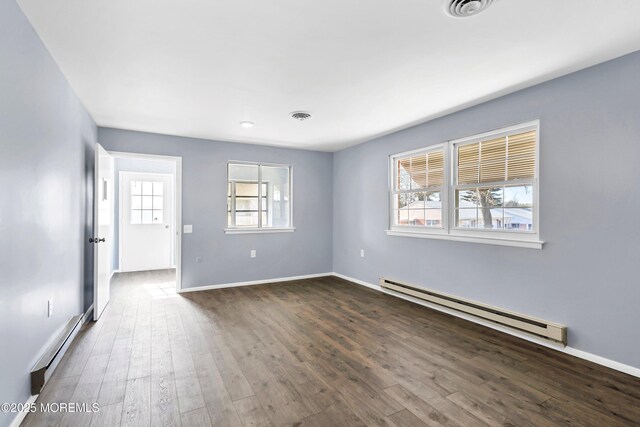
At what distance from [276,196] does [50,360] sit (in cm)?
394

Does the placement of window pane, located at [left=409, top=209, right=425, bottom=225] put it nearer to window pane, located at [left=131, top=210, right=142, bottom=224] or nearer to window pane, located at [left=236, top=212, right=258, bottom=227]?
window pane, located at [left=236, top=212, right=258, bottom=227]

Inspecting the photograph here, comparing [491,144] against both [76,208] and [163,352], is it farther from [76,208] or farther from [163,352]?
[76,208]

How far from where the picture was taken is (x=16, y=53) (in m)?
1.79

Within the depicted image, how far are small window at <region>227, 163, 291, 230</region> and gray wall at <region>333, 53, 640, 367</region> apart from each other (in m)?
3.04

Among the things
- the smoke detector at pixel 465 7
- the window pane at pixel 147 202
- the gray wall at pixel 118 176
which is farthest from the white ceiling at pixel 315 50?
the window pane at pixel 147 202

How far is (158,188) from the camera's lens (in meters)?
6.70

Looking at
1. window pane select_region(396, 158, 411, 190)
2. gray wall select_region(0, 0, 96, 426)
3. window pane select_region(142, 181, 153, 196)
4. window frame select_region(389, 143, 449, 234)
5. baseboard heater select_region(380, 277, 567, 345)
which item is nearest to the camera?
gray wall select_region(0, 0, 96, 426)

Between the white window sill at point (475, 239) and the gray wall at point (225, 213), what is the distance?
5.73ft

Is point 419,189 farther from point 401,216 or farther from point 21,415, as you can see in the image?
point 21,415

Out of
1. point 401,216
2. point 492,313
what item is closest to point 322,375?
point 492,313

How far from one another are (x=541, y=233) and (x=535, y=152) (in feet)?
2.57

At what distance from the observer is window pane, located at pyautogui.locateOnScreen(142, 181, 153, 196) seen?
6566mm

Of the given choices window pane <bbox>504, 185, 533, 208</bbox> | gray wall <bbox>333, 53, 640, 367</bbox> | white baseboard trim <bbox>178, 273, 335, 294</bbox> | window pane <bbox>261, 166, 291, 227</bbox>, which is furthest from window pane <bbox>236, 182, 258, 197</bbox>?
window pane <bbox>504, 185, 533, 208</bbox>

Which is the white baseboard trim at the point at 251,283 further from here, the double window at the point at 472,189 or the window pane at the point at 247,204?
the double window at the point at 472,189
